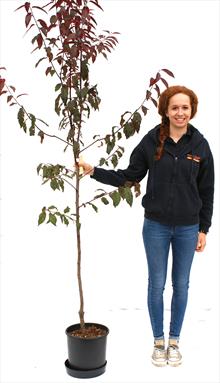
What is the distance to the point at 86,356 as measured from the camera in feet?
12.3

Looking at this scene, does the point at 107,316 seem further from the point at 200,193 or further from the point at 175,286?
the point at 200,193

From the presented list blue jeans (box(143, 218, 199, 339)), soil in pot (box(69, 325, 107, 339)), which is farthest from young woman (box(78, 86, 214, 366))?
soil in pot (box(69, 325, 107, 339))

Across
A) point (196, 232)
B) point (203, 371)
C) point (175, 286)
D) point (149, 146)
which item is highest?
point (149, 146)

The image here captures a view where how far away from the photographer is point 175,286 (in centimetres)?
387

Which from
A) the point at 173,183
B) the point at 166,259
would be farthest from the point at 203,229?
the point at 173,183

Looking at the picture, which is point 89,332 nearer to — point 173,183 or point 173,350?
point 173,350

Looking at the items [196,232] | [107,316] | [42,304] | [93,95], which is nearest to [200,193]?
[196,232]

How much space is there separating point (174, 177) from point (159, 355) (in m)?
1.15

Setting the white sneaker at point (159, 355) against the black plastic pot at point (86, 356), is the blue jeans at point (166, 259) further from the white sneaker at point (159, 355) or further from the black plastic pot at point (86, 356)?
the black plastic pot at point (86, 356)

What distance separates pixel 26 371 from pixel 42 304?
35.5 inches

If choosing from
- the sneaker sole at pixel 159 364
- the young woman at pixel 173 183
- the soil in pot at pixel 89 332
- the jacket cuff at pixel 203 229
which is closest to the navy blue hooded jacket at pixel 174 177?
the young woman at pixel 173 183

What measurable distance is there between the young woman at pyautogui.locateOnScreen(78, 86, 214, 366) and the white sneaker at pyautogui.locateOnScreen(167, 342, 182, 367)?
0.24 metres

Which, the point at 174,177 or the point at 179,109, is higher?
the point at 179,109

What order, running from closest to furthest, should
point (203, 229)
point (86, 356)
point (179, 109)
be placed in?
point (179, 109) < point (86, 356) < point (203, 229)
